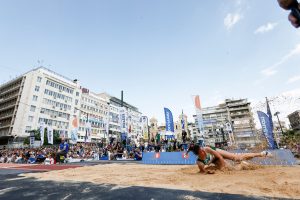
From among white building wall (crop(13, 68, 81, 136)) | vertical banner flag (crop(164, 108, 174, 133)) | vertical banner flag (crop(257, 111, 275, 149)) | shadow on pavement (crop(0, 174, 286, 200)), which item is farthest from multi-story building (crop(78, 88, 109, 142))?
shadow on pavement (crop(0, 174, 286, 200))

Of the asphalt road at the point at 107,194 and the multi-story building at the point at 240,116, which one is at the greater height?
the multi-story building at the point at 240,116

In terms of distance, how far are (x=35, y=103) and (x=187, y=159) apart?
166 feet

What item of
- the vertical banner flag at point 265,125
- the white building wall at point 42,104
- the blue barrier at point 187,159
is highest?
the white building wall at point 42,104

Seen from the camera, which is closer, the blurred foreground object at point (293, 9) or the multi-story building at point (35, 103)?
the blurred foreground object at point (293, 9)

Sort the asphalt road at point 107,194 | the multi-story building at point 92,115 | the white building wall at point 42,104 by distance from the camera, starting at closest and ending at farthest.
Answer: the asphalt road at point 107,194
the white building wall at point 42,104
the multi-story building at point 92,115

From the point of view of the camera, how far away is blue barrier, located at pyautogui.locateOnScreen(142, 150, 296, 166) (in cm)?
1068

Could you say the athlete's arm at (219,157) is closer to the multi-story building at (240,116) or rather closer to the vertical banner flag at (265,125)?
the vertical banner flag at (265,125)

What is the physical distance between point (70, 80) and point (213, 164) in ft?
215

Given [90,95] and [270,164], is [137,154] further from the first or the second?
[90,95]

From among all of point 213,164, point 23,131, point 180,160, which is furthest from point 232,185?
point 23,131

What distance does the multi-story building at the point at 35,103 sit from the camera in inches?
1954

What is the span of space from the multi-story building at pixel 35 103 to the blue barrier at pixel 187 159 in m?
44.0

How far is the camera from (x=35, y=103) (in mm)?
51938

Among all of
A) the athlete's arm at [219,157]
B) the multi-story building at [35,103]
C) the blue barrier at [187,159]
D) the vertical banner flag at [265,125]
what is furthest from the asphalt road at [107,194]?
the multi-story building at [35,103]
